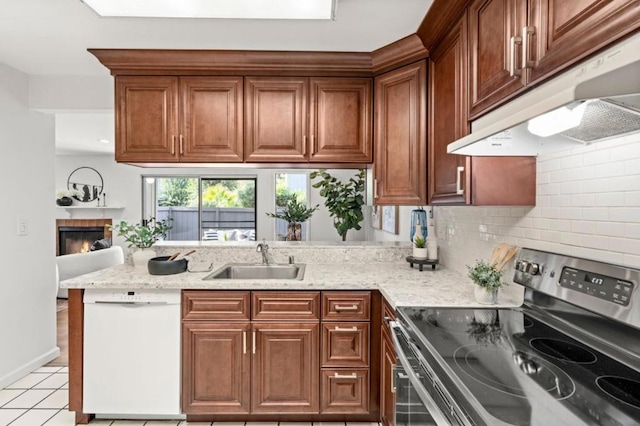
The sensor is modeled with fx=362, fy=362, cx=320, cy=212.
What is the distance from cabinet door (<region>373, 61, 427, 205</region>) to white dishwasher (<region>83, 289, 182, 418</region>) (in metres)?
1.48

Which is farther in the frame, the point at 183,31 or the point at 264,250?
the point at 264,250

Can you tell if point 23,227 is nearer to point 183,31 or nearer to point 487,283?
point 183,31

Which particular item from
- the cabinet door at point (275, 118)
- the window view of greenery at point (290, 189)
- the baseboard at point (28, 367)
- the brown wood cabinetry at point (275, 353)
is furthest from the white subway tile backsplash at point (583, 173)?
the window view of greenery at point (290, 189)

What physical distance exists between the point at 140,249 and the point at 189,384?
1037 mm

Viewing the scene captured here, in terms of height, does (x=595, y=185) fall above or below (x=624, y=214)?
above

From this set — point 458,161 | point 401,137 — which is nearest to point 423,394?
point 458,161

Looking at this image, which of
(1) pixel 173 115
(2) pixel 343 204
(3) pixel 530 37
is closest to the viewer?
(3) pixel 530 37

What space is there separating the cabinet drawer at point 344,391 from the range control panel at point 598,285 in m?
1.22

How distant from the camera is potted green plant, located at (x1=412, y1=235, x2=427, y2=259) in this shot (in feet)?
8.14

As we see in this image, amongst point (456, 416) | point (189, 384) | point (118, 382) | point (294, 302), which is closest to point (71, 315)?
point (118, 382)

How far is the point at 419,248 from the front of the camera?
8.18ft

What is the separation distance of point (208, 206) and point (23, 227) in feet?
13.4

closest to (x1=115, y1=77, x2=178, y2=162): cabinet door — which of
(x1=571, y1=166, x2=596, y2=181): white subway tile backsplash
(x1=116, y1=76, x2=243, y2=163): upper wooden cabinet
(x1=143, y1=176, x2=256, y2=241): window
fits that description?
(x1=116, y1=76, x2=243, y2=163): upper wooden cabinet

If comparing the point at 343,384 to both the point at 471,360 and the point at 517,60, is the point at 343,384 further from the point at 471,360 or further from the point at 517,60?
the point at 517,60
